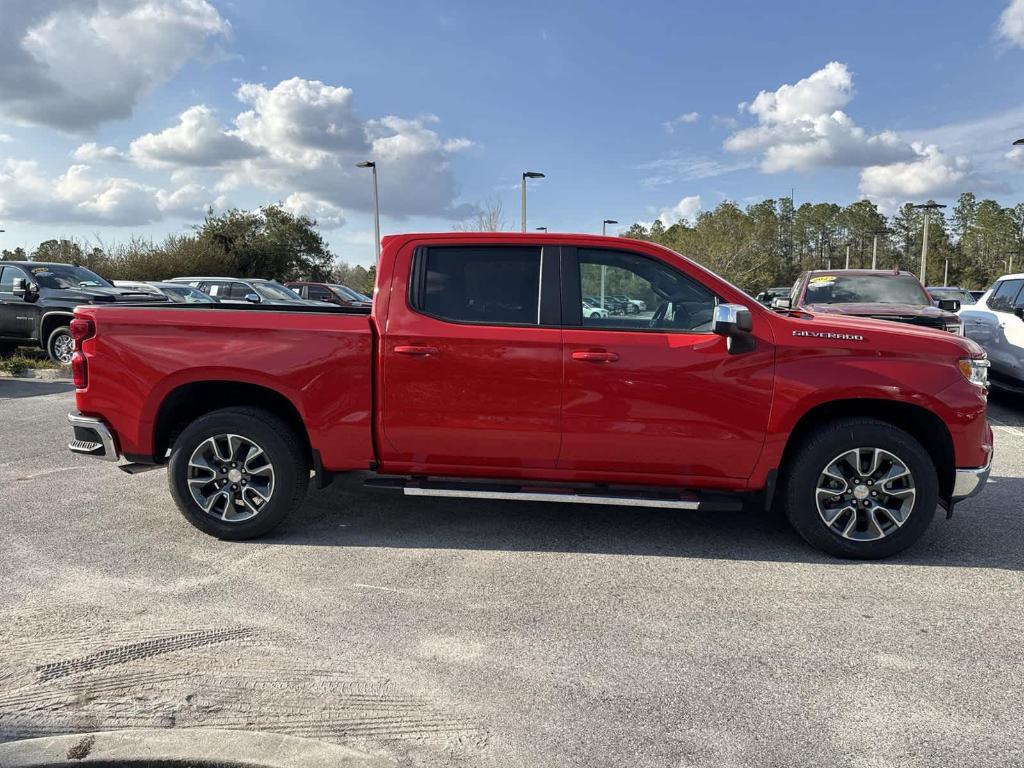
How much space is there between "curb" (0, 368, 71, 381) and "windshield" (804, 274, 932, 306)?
458 inches

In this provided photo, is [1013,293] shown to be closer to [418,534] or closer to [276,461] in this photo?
[418,534]

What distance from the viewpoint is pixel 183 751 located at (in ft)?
7.85

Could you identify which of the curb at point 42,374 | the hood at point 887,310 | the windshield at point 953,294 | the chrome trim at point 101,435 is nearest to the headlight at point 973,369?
the hood at point 887,310

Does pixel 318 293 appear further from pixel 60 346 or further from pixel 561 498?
pixel 561 498

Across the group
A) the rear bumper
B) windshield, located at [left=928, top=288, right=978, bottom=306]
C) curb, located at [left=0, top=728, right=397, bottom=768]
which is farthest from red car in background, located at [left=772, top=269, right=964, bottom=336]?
windshield, located at [left=928, top=288, right=978, bottom=306]

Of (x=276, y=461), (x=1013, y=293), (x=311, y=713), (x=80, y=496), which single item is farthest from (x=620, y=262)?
(x=1013, y=293)

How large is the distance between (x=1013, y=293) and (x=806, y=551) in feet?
24.8

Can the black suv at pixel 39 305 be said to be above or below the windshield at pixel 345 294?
below

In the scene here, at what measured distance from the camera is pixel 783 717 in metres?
2.65

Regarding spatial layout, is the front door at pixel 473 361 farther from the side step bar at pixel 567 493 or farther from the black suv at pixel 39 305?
the black suv at pixel 39 305

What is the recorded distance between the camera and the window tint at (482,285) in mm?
4285

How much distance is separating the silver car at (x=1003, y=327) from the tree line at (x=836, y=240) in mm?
29892

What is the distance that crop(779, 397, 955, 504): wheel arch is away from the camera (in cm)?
421

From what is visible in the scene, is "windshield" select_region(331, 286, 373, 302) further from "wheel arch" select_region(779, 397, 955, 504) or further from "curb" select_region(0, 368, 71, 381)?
"wheel arch" select_region(779, 397, 955, 504)
